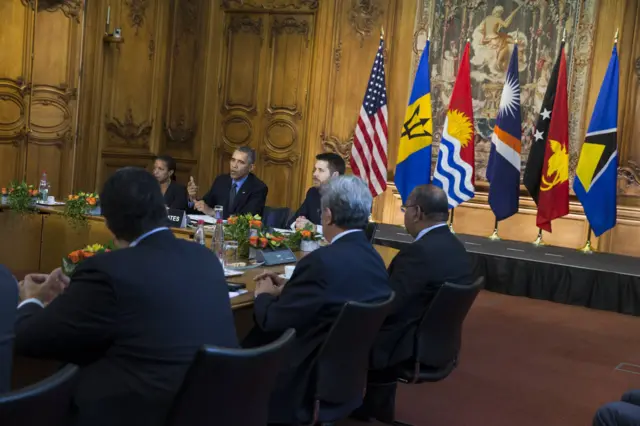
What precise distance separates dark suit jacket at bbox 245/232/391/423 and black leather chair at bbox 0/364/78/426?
3.64ft

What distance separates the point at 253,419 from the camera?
2.12 m

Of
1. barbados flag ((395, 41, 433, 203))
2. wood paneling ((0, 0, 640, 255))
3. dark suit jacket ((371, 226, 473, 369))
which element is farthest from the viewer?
wood paneling ((0, 0, 640, 255))

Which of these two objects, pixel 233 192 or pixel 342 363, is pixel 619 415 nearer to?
pixel 342 363

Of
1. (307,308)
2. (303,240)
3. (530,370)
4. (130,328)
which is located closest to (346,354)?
(307,308)

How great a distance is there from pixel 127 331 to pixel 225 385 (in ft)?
0.98

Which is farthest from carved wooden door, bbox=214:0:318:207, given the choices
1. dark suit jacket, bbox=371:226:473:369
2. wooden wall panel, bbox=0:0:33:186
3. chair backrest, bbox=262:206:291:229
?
dark suit jacket, bbox=371:226:473:369

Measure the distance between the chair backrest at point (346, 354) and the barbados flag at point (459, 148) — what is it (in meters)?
Answer: 4.89

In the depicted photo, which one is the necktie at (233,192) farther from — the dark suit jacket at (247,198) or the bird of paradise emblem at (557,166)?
the bird of paradise emblem at (557,166)

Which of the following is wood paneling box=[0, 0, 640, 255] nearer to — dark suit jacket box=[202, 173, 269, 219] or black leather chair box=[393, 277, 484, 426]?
dark suit jacket box=[202, 173, 269, 219]

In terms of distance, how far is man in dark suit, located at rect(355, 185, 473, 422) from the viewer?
3.34 m

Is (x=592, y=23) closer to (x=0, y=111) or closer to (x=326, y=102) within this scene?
(x=326, y=102)

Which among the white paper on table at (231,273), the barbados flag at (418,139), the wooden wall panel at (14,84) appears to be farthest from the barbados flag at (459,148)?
the wooden wall panel at (14,84)

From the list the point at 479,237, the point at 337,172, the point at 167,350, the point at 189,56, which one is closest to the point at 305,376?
the point at 167,350

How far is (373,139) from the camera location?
7691mm
